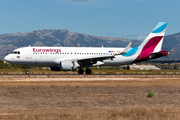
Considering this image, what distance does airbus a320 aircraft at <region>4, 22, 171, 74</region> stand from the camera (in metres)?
42.0

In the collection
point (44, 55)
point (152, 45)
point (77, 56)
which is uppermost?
point (152, 45)

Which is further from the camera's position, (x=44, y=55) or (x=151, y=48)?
(x=151, y=48)

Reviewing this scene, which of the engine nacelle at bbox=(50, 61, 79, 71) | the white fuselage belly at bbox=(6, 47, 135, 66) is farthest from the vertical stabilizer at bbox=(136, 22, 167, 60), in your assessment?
the engine nacelle at bbox=(50, 61, 79, 71)

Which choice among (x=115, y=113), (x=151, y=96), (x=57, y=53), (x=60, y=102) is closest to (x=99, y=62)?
(x=57, y=53)

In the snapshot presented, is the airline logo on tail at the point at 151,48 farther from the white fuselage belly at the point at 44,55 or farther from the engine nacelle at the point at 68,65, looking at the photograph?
the engine nacelle at the point at 68,65

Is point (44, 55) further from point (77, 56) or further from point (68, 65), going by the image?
point (77, 56)

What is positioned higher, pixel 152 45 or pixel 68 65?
pixel 152 45

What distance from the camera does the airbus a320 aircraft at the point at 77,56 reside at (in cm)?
4199

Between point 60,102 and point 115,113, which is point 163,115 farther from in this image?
point 60,102

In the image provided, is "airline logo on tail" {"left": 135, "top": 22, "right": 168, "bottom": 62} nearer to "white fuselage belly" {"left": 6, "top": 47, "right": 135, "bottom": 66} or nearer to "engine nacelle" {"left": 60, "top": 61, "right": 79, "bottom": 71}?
"white fuselage belly" {"left": 6, "top": 47, "right": 135, "bottom": 66}

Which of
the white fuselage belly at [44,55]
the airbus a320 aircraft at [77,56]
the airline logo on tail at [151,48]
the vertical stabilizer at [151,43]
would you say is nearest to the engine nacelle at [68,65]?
the airbus a320 aircraft at [77,56]

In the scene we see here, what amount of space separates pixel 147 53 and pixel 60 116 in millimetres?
36081

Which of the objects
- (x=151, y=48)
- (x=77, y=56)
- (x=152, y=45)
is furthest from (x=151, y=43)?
(x=77, y=56)

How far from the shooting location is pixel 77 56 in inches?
1753
